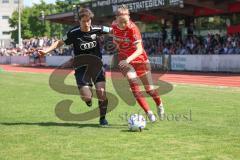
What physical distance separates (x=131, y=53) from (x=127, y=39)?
0.90 ft

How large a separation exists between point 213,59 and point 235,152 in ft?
77.9

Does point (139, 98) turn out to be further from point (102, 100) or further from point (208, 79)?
point (208, 79)

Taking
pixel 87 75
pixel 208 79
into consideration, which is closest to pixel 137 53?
pixel 87 75

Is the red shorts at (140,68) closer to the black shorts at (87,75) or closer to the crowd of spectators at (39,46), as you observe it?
the black shorts at (87,75)

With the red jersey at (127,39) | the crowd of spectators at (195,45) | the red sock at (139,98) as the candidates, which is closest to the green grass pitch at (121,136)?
the red sock at (139,98)

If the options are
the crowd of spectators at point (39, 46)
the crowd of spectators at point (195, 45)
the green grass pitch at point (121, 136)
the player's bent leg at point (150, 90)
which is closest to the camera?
the green grass pitch at point (121, 136)

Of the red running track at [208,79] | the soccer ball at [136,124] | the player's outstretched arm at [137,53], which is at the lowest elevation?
the red running track at [208,79]

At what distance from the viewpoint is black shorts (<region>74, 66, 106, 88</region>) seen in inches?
388

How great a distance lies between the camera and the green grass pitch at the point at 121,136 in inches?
267

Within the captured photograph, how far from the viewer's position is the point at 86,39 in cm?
952

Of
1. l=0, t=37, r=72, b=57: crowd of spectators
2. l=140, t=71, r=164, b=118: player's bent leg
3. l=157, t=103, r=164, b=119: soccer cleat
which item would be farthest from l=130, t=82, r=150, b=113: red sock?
l=0, t=37, r=72, b=57: crowd of spectators

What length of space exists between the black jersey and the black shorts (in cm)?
42

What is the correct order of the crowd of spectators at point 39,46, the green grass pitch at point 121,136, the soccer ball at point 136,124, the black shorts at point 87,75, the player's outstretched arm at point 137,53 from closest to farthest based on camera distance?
the green grass pitch at point 121,136, the soccer ball at point 136,124, the player's outstretched arm at point 137,53, the black shorts at point 87,75, the crowd of spectators at point 39,46

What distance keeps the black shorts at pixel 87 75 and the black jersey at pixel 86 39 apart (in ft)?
→ 1.37
